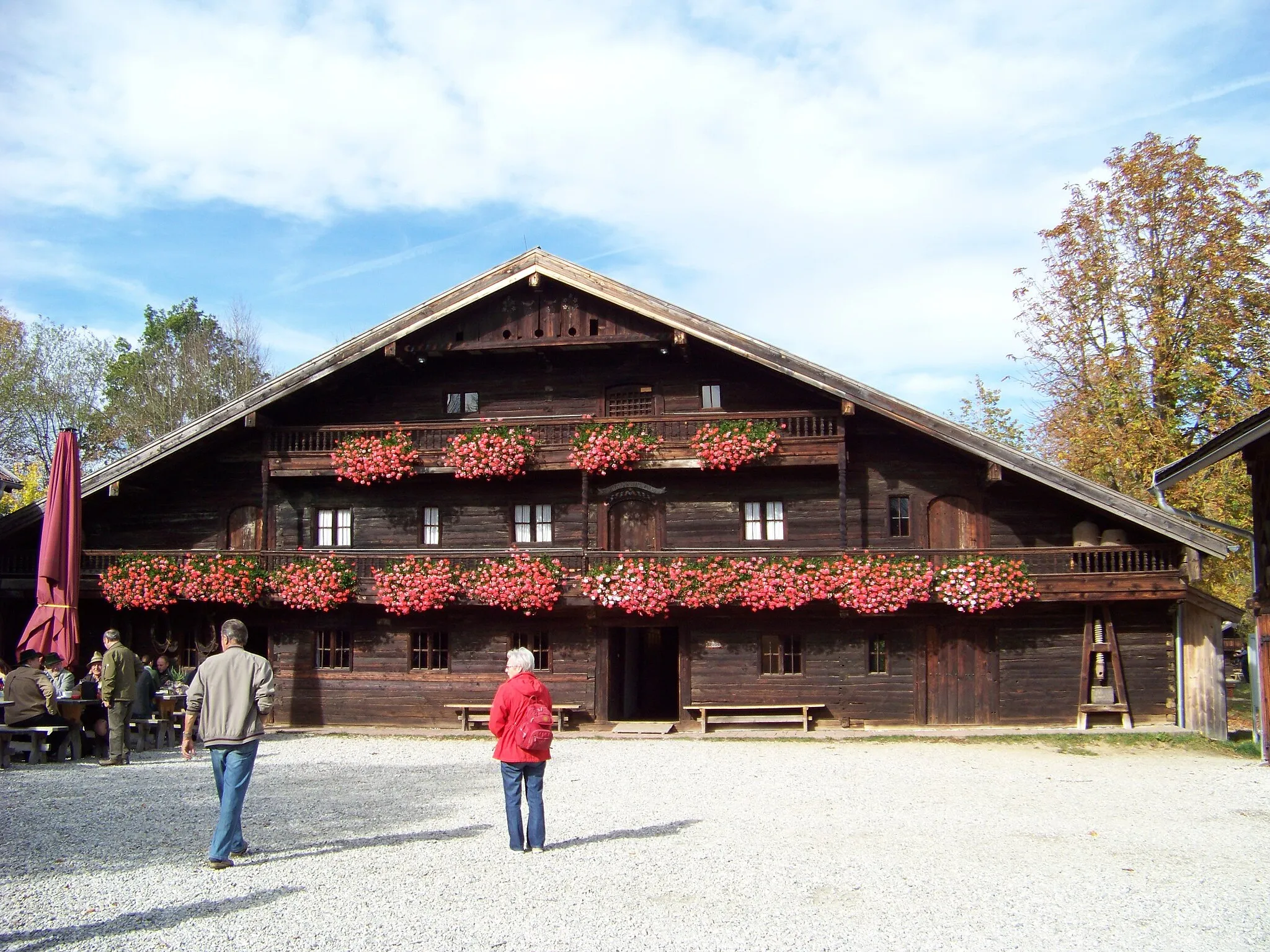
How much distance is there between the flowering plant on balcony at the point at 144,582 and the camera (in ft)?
82.6

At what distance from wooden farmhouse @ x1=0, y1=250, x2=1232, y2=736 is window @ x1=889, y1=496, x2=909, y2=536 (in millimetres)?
54

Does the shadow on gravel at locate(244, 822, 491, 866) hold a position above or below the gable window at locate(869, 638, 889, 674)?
below

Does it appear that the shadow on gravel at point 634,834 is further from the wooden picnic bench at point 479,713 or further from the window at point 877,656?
the window at point 877,656

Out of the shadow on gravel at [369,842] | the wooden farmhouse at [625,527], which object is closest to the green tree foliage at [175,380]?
the wooden farmhouse at [625,527]

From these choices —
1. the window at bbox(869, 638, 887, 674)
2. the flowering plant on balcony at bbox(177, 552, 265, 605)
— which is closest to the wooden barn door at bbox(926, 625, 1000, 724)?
the window at bbox(869, 638, 887, 674)

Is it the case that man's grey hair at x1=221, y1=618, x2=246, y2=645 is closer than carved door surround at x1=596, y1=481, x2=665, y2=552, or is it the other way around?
man's grey hair at x1=221, y1=618, x2=246, y2=645

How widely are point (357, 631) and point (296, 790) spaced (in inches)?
406

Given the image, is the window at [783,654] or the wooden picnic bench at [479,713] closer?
the wooden picnic bench at [479,713]

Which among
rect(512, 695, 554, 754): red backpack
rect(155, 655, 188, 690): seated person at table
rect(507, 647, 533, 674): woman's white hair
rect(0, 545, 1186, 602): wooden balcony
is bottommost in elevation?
rect(155, 655, 188, 690): seated person at table

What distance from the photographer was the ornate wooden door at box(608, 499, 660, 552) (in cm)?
2584

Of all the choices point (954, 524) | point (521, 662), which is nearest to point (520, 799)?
point (521, 662)

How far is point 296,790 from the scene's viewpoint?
631 inches

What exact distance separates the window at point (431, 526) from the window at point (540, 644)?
3090mm

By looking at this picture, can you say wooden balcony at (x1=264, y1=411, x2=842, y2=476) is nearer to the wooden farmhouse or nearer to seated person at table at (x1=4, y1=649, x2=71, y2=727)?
the wooden farmhouse
